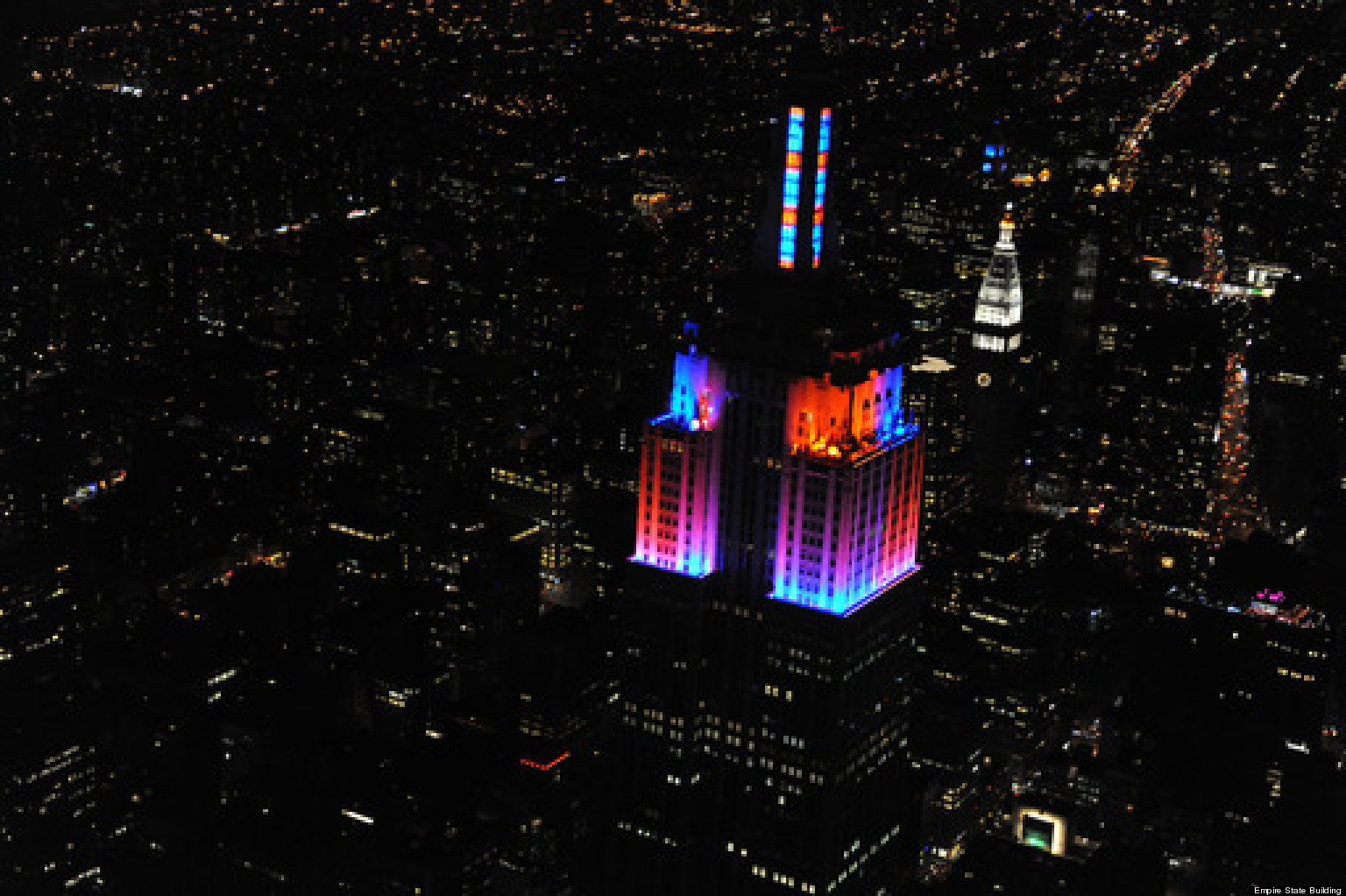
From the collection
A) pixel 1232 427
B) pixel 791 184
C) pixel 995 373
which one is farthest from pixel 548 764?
pixel 1232 427

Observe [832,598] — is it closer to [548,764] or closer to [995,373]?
[548,764]

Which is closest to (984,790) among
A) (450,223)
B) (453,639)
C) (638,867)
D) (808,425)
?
(453,639)

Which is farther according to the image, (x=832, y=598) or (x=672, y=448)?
(x=672, y=448)

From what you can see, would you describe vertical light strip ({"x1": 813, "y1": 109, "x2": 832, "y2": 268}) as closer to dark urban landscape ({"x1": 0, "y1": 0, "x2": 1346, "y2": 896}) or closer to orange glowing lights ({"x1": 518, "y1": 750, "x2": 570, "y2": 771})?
dark urban landscape ({"x1": 0, "y1": 0, "x2": 1346, "y2": 896})

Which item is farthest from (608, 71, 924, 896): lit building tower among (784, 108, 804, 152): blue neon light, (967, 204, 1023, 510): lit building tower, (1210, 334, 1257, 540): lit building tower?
(1210, 334, 1257, 540): lit building tower

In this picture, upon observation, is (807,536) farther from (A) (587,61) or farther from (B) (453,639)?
(A) (587,61)

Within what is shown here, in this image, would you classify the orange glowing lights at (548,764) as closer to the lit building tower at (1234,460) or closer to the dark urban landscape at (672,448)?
the dark urban landscape at (672,448)
